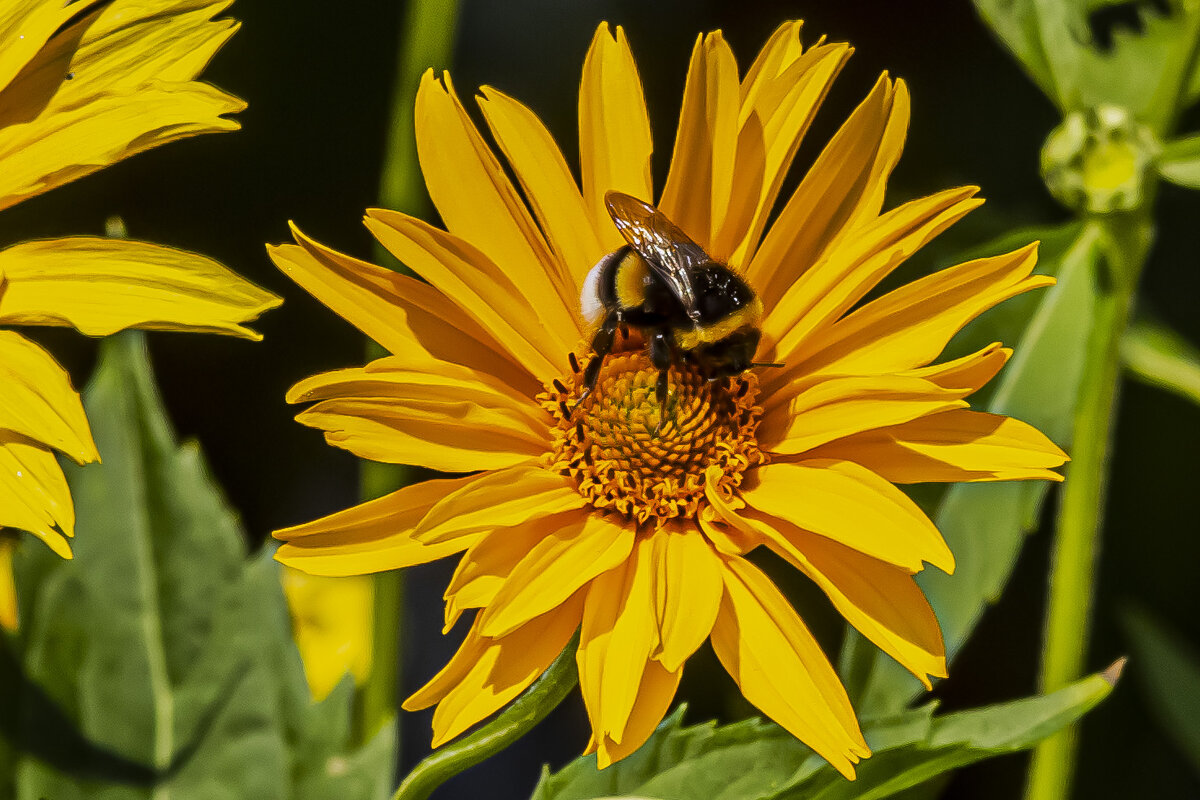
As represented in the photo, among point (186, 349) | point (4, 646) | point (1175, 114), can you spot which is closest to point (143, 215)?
point (186, 349)

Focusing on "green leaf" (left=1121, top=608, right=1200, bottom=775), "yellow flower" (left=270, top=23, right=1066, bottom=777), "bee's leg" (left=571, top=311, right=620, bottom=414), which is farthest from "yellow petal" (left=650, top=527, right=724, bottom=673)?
"green leaf" (left=1121, top=608, right=1200, bottom=775)

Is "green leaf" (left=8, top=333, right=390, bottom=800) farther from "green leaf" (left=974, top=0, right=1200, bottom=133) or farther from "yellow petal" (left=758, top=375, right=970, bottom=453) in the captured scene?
"green leaf" (left=974, top=0, right=1200, bottom=133)

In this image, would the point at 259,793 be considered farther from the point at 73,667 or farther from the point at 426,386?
the point at 426,386

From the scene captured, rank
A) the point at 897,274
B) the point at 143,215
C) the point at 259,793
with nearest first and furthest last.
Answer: the point at 259,793
the point at 897,274
the point at 143,215

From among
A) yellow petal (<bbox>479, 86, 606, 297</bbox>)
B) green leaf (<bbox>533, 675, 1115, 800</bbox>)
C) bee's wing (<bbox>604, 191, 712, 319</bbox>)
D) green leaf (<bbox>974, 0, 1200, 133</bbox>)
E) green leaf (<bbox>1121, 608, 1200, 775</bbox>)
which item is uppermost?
green leaf (<bbox>974, 0, 1200, 133</bbox>)

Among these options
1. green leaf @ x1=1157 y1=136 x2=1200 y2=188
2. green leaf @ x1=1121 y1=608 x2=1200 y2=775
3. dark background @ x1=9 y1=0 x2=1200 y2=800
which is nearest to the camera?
green leaf @ x1=1157 y1=136 x2=1200 y2=188

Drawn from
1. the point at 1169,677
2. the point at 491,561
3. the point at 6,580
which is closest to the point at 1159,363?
the point at 1169,677

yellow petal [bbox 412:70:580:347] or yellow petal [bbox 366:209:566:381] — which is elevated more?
yellow petal [bbox 412:70:580:347]

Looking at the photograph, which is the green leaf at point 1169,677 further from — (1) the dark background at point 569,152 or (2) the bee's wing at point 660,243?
(2) the bee's wing at point 660,243
